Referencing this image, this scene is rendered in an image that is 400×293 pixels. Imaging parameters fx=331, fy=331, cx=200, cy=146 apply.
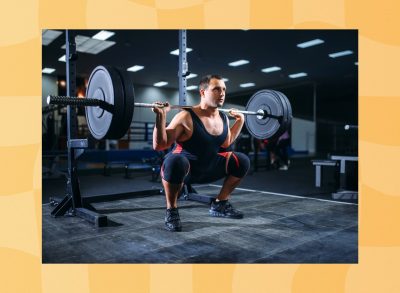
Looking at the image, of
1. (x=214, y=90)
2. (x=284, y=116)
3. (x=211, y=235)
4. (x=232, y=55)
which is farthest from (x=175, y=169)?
(x=232, y=55)

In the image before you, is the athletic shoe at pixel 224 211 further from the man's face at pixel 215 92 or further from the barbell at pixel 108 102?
the barbell at pixel 108 102

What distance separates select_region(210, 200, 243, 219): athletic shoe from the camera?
1.89 meters

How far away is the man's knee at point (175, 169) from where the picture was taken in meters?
1.66

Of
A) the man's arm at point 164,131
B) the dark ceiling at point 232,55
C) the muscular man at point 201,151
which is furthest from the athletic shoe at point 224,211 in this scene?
the dark ceiling at point 232,55

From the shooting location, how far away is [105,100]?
1513 millimetres

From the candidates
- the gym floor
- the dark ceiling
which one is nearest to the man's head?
the gym floor

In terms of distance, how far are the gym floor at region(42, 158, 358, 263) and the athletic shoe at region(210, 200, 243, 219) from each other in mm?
63

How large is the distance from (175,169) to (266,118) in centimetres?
88

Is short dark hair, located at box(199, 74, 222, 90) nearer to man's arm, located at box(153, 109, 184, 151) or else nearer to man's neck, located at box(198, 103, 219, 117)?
man's neck, located at box(198, 103, 219, 117)

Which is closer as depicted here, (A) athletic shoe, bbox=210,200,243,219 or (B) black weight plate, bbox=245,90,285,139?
(A) athletic shoe, bbox=210,200,243,219

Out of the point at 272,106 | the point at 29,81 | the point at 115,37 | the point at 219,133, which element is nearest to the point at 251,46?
the point at 115,37

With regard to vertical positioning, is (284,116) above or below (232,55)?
below

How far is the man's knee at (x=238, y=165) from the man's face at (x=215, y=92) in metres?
0.33

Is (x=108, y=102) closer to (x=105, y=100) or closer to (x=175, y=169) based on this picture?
(x=105, y=100)
